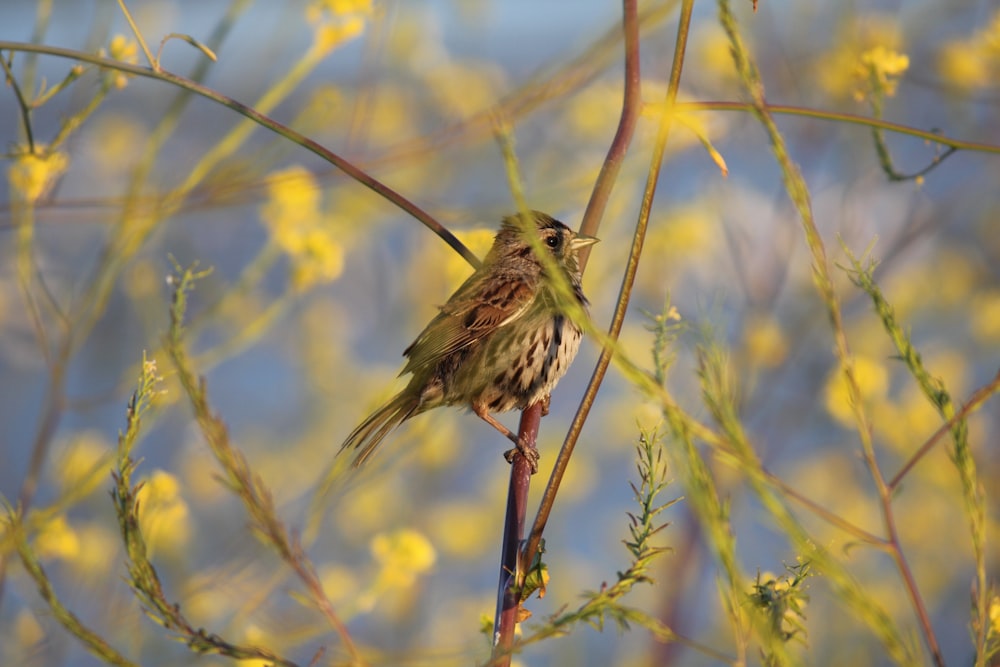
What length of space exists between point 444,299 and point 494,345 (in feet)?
4.63

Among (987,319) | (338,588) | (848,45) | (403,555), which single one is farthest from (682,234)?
(403,555)

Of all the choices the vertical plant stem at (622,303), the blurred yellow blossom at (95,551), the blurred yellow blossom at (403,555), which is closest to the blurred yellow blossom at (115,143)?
the blurred yellow blossom at (95,551)

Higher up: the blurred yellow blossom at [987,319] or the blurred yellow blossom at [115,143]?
the blurred yellow blossom at [115,143]

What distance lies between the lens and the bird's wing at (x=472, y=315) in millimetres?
3439

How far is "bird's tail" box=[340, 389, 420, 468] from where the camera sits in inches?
117

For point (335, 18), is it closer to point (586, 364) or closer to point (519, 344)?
point (519, 344)

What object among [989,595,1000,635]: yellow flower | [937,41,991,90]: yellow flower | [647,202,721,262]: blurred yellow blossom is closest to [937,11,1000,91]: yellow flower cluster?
[937,41,991,90]: yellow flower

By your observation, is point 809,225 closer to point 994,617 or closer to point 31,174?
point 994,617

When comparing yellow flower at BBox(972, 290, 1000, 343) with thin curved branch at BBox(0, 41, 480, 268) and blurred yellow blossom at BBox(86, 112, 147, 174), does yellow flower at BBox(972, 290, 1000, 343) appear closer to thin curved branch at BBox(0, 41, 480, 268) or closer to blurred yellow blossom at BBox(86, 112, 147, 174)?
thin curved branch at BBox(0, 41, 480, 268)

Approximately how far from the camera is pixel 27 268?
2.61 metres

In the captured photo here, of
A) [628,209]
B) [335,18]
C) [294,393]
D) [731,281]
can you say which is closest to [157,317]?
[335,18]

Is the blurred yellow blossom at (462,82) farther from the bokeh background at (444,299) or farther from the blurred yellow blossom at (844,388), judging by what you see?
the blurred yellow blossom at (844,388)

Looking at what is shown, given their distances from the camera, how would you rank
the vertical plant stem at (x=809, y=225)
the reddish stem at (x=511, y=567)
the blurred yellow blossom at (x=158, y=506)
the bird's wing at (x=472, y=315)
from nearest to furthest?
1. the vertical plant stem at (x=809, y=225)
2. the reddish stem at (x=511, y=567)
3. the blurred yellow blossom at (x=158, y=506)
4. the bird's wing at (x=472, y=315)

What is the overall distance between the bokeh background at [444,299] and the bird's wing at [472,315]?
0.28m
